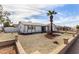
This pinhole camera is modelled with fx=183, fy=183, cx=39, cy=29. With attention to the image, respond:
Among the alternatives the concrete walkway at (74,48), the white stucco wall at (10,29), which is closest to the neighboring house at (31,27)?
the white stucco wall at (10,29)

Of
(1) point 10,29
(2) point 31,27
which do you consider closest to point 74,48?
(2) point 31,27

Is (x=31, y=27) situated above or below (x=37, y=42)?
above

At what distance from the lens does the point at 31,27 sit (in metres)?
3.07

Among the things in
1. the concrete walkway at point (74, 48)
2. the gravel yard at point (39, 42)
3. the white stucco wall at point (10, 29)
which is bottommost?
the concrete walkway at point (74, 48)

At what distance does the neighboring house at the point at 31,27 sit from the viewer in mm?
3044

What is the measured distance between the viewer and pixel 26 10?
10.2 feet

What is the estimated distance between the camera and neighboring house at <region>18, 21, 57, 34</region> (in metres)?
3.04

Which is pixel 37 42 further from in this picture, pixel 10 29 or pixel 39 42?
pixel 10 29

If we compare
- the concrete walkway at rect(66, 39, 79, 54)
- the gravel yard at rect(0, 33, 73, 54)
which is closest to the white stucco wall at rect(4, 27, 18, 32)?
the gravel yard at rect(0, 33, 73, 54)

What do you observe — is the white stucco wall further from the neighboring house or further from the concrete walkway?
the concrete walkway

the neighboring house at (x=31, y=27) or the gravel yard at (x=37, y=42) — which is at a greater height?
the neighboring house at (x=31, y=27)

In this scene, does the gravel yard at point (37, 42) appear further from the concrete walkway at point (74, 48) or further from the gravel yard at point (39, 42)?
the concrete walkway at point (74, 48)

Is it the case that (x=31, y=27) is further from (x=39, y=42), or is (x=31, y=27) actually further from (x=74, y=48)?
(x=74, y=48)

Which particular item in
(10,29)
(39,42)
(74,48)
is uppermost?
(10,29)
